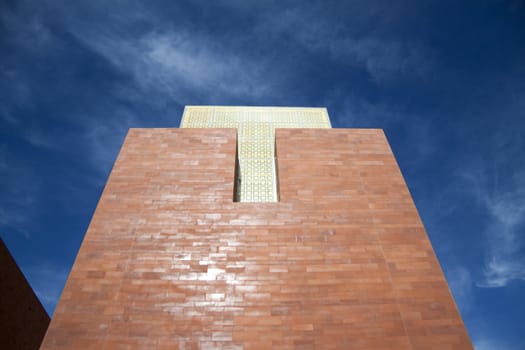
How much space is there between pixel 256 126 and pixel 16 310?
35.0ft

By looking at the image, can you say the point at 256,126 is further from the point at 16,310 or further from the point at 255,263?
the point at 16,310

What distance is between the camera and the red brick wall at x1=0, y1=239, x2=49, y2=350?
1026 centimetres

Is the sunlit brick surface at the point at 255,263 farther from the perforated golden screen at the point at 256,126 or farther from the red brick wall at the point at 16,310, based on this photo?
the red brick wall at the point at 16,310

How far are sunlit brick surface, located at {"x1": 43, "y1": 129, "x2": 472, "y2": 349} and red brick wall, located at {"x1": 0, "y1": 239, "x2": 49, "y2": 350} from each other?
5484 millimetres

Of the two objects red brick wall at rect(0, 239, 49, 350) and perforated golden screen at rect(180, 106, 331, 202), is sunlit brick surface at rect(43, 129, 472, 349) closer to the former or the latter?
perforated golden screen at rect(180, 106, 331, 202)

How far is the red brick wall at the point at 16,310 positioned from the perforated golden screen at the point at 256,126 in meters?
7.67

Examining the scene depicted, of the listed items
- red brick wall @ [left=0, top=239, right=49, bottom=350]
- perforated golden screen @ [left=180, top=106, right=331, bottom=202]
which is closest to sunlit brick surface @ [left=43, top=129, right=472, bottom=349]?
perforated golden screen @ [left=180, top=106, right=331, bottom=202]

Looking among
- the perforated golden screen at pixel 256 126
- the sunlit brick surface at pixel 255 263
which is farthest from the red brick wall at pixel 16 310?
the perforated golden screen at pixel 256 126

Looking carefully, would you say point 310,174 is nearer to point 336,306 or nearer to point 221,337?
point 336,306

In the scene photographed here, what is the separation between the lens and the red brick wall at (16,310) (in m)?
10.3

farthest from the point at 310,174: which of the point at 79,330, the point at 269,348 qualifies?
the point at 79,330

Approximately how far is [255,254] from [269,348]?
198cm

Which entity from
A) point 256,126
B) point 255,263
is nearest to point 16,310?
point 255,263

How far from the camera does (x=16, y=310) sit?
10.9 metres
